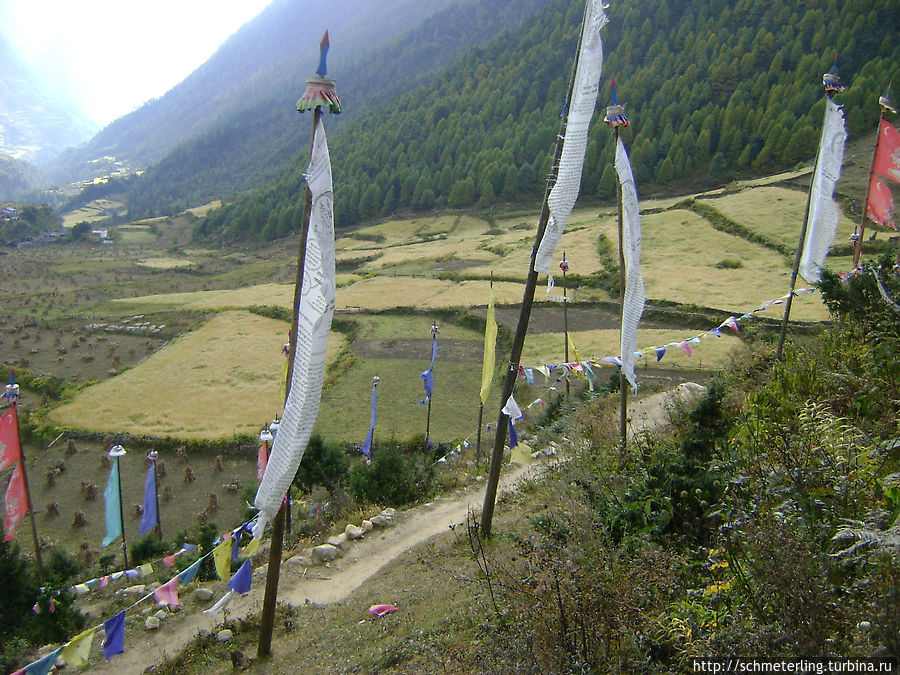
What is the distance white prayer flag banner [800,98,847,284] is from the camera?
32.6 feet

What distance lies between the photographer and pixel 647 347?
2205 centimetres

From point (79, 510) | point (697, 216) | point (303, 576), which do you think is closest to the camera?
point (303, 576)

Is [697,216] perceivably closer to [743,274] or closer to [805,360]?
[743,274]

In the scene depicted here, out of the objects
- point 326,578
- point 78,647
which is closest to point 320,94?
point 78,647

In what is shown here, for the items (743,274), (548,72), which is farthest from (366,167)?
(743,274)

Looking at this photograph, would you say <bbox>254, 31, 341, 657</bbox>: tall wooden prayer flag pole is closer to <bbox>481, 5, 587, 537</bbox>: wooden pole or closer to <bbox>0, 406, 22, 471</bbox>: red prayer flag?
<bbox>481, 5, 587, 537</bbox>: wooden pole

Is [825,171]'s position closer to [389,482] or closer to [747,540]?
[747,540]

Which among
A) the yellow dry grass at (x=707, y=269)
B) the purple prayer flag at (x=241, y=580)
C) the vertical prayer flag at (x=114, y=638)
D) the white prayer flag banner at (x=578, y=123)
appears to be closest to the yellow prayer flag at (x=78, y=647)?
the vertical prayer flag at (x=114, y=638)

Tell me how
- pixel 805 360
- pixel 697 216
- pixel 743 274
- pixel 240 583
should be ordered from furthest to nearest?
pixel 697 216
pixel 743 274
pixel 805 360
pixel 240 583

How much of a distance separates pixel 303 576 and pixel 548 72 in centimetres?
10088

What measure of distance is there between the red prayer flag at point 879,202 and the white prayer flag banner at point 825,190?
3.17 m

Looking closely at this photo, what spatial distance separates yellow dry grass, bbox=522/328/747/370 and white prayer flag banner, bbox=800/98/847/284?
31.3 feet

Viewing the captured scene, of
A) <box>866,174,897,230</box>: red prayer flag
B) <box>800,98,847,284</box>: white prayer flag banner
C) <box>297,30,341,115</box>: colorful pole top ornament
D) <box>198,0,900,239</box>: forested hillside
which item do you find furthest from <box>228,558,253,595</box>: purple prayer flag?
<box>198,0,900,239</box>: forested hillside

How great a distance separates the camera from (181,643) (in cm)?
852
